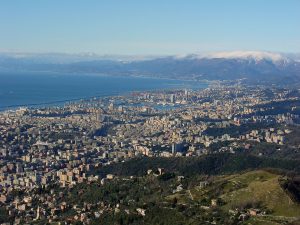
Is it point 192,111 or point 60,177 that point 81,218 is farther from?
point 192,111

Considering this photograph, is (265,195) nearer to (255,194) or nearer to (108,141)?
(255,194)

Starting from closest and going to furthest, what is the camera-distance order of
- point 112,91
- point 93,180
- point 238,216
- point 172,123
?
point 238,216 < point 93,180 < point 172,123 < point 112,91

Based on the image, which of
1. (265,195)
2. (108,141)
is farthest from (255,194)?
(108,141)

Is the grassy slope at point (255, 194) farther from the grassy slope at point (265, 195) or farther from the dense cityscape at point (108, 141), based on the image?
the dense cityscape at point (108, 141)

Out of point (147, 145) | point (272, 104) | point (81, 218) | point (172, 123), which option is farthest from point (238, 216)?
point (272, 104)

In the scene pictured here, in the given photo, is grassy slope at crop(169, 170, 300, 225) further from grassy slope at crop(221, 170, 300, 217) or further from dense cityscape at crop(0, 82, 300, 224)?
dense cityscape at crop(0, 82, 300, 224)

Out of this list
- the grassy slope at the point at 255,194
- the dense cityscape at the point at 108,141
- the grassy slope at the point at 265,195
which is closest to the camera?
the grassy slope at the point at 255,194

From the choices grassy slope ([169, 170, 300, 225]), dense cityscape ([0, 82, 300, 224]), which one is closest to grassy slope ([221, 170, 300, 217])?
grassy slope ([169, 170, 300, 225])

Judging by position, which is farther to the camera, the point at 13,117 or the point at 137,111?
the point at 137,111

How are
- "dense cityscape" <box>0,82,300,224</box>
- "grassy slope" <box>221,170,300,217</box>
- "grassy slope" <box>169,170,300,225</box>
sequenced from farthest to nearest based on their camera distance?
"dense cityscape" <box>0,82,300,224</box>, "grassy slope" <box>221,170,300,217</box>, "grassy slope" <box>169,170,300,225</box>

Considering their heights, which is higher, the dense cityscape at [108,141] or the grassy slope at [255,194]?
the grassy slope at [255,194]

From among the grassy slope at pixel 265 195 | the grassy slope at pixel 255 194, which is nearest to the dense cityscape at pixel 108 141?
the grassy slope at pixel 255 194
